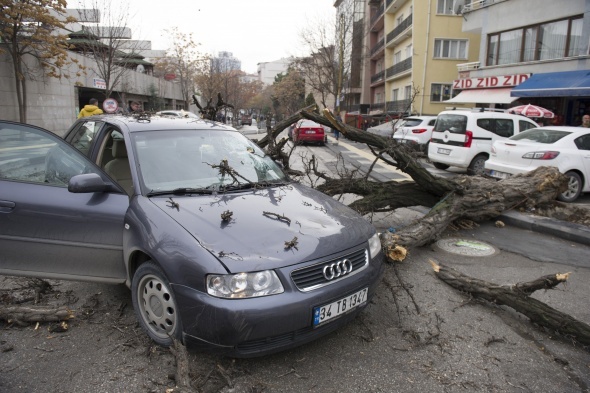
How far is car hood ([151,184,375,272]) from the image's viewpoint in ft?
8.64

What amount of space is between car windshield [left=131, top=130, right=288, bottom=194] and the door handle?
1015mm

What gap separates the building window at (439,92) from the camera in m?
31.1

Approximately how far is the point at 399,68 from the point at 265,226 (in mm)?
36005

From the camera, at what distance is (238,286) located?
2504mm

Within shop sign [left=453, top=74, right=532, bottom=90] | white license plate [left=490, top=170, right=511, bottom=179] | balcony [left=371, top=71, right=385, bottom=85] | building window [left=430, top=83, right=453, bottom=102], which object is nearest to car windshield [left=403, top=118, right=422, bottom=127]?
shop sign [left=453, top=74, right=532, bottom=90]

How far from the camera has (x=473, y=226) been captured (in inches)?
259

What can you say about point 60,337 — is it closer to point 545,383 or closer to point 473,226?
point 545,383

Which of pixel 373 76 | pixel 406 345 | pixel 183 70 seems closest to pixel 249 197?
→ pixel 406 345

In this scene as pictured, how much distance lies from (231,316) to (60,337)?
Result: 159cm

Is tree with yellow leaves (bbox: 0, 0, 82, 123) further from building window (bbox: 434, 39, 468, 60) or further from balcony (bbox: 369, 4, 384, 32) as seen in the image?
balcony (bbox: 369, 4, 384, 32)

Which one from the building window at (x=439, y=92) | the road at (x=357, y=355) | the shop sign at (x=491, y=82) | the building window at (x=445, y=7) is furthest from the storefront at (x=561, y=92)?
the road at (x=357, y=355)

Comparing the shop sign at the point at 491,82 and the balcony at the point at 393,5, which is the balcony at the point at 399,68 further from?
the shop sign at the point at 491,82

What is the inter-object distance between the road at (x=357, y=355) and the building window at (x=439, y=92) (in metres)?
29.4

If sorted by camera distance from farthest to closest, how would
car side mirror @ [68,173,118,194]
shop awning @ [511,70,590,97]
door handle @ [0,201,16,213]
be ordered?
1. shop awning @ [511,70,590,97]
2. door handle @ [0,201,16,213]
3. car side mirror @ [68,173,118,194]
